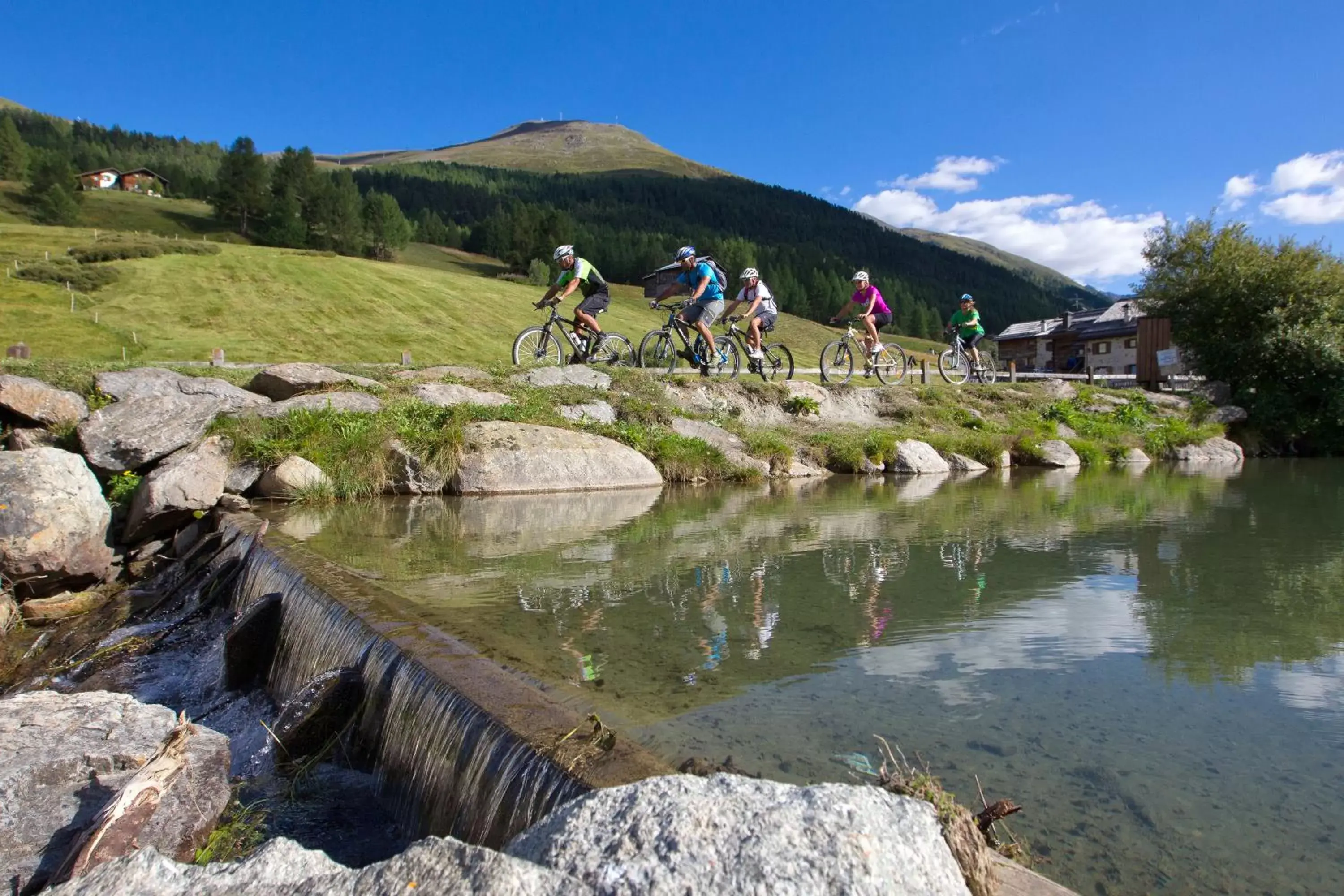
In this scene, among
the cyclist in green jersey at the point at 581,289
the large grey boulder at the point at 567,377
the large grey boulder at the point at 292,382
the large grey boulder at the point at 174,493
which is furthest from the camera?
the large grey boulder at the point at 567,377

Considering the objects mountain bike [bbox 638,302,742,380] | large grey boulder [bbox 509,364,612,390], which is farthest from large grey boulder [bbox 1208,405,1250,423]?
large grey boulder [bbox 509,364,612,390]

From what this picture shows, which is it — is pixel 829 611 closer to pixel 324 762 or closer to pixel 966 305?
pixel 324 762

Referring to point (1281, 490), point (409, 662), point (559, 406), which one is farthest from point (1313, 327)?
point (409, 662)

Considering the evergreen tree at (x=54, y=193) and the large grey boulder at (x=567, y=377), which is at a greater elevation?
the evergreen tree at (x=54, y=193)

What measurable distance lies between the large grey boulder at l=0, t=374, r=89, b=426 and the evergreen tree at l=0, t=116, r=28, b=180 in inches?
5018

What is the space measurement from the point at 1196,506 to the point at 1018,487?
10.6 feet

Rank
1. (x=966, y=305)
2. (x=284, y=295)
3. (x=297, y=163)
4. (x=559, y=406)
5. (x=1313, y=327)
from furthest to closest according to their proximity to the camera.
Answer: (x=297, y=163) < (x=284, y=295) < (x=1313, y=327) < (x=966, y=305) < (x=559, y=406)

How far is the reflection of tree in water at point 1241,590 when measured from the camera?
4.11 metres

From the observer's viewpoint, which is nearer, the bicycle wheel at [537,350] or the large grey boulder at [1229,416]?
the bicycle wheel at [537,350]

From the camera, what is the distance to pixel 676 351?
17.5 metres

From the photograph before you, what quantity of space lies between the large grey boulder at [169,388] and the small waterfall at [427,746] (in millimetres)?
8160

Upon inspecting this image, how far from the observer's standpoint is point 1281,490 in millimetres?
13062

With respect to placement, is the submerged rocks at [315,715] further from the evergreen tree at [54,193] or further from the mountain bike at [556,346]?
the evergreen tree at [54,193]

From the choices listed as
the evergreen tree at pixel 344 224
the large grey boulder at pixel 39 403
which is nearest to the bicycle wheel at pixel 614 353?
the large grey boulder at pixel 39 403
